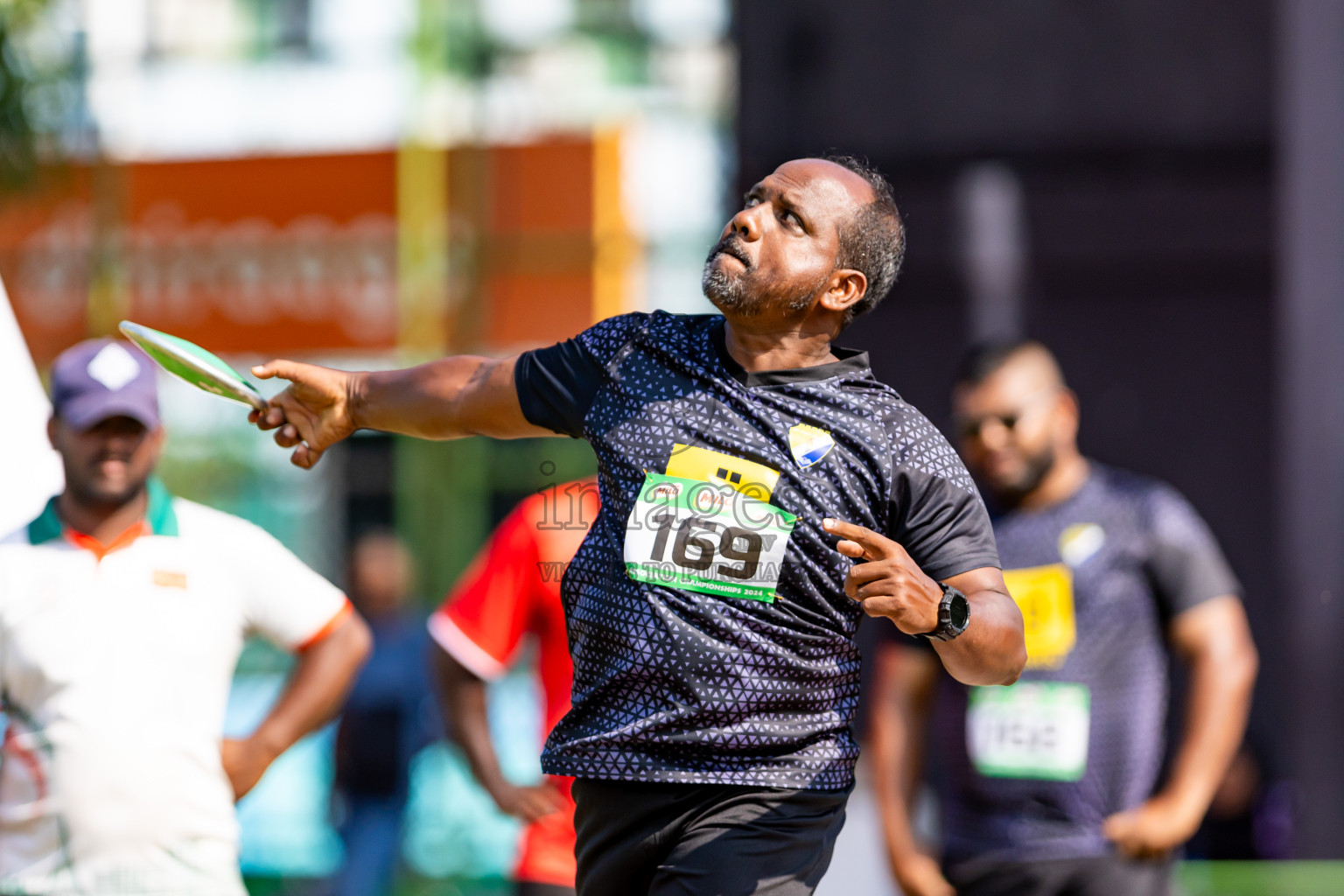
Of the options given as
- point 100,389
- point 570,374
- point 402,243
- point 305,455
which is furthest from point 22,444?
point 402,243

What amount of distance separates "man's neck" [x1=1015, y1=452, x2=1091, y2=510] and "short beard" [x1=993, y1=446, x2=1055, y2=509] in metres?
0.01

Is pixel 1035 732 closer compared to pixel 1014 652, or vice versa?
pixel 1014 652

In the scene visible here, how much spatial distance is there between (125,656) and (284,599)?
1.50ft

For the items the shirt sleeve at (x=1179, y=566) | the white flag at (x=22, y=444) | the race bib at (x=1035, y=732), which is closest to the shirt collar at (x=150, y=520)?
the white flag at (x=22, y=444)

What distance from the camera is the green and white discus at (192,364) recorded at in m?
3.04

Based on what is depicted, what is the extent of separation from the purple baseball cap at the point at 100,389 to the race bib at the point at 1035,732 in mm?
2611

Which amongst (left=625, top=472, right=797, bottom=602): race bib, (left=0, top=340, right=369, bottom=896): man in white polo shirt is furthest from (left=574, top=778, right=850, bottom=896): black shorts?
(left=0, top=340, right=369, bottom=896): man in white polo shirt

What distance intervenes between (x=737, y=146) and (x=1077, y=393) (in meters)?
2.71

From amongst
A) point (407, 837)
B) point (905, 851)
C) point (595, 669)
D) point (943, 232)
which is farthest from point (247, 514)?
point (595, 669)

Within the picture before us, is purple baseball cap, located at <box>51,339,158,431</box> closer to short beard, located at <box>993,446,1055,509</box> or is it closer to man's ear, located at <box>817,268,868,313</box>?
man's ear, located at <box>817,268,868,313</box>

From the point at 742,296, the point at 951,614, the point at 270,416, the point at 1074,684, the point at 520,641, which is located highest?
the point at 742,296

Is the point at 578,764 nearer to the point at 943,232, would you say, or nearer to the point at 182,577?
the point at 182,577

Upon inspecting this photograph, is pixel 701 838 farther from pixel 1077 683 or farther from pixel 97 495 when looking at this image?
pixel 1077 683

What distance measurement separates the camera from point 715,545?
2750mm
